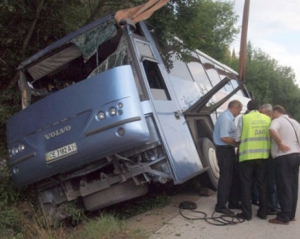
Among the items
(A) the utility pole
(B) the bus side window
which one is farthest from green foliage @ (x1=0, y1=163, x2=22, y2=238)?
(A) the utility pole

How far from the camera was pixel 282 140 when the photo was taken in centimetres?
566

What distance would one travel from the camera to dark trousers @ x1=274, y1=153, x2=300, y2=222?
5.57 metres

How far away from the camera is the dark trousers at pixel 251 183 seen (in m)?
5.84

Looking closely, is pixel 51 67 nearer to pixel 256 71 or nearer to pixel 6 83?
pixel 6 83

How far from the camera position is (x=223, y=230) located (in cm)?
541

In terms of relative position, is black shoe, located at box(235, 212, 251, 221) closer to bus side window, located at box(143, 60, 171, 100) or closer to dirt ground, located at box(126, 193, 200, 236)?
dirt ground, located at box(126, 193, 200, 236)

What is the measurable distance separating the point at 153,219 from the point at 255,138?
6.20 feet

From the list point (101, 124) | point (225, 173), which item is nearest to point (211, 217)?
point (225, 173)

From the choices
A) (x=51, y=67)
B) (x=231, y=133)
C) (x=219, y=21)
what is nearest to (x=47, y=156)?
(x=51, y=67)

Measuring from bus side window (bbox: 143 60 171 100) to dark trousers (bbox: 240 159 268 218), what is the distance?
1.56 m

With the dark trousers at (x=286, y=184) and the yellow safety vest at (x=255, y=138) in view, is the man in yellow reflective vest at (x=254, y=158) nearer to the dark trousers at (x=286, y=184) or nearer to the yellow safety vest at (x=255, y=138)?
the yellow safety vest at (x=255, y=138)

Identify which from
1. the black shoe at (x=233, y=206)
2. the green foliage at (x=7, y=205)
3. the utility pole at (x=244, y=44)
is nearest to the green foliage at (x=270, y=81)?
the utility pole at (x=244, y=44)

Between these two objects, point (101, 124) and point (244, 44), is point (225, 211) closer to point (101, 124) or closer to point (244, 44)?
point (101, 124)

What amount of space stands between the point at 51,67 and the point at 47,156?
1559 mm
